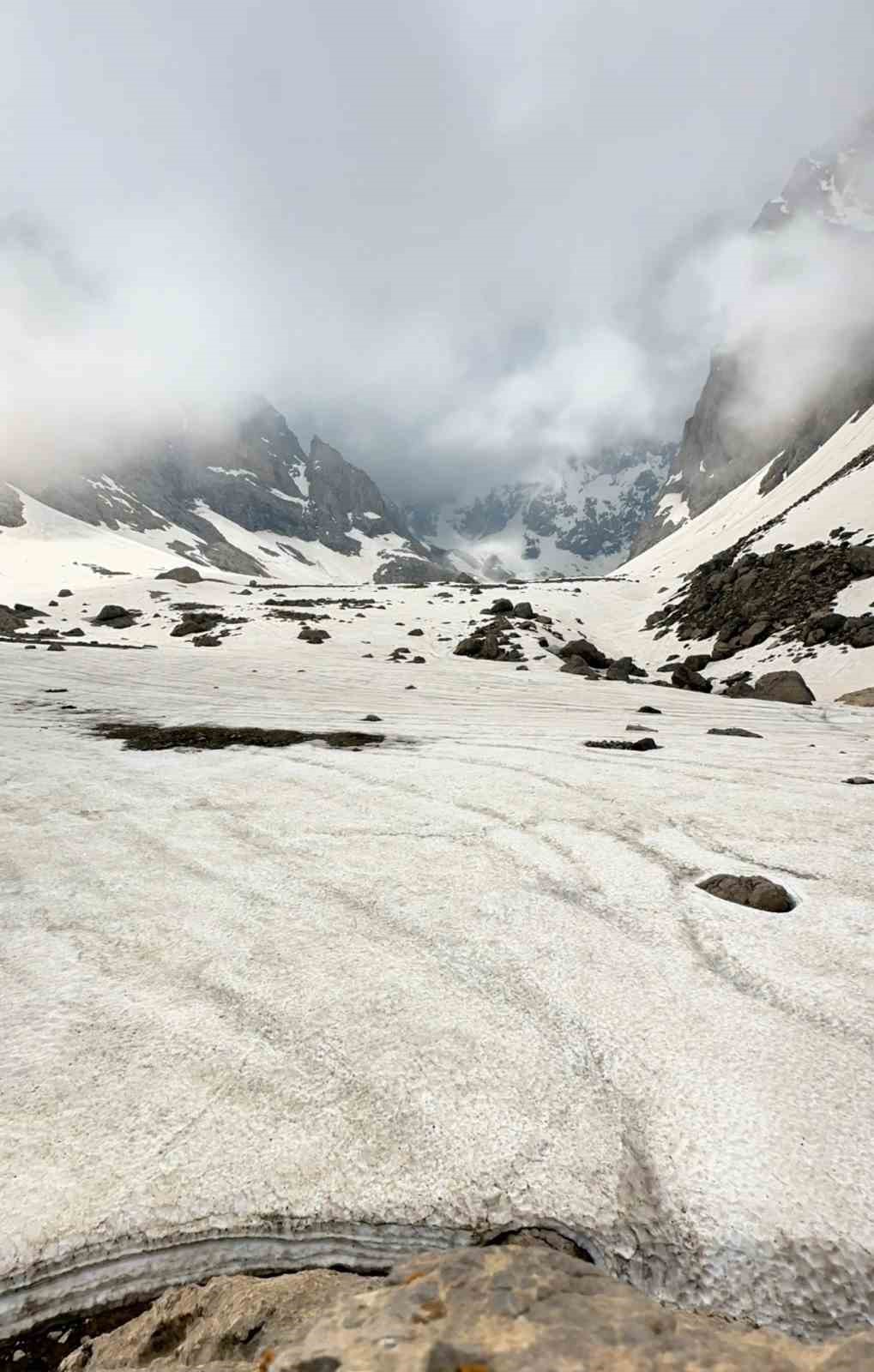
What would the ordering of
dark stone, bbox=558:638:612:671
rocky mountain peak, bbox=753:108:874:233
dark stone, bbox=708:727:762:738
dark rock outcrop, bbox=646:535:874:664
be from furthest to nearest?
rocky mountain peak, bbox=753:108:874:233, dark stone, bbox=558:638:612:671, dark rock outcrop, bbox=646:535:874:664, dark stone, bbox=708:727:762:738

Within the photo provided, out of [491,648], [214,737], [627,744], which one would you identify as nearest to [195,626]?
[491,648]

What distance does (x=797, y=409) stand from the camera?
12294cm

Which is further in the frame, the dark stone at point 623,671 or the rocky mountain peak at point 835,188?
the rocky mountain peak at point 835,188

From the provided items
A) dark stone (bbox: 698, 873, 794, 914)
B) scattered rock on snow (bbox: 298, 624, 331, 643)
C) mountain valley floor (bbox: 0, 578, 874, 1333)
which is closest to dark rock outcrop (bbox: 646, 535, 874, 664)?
scattered rock on snow (bbox: 298, 624, 331, 643)

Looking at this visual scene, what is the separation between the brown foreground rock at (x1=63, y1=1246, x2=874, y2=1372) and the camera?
1.07m

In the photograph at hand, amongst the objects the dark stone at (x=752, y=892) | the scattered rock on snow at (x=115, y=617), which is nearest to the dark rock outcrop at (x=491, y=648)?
the scattered rock on snow at (x=115, y=617)

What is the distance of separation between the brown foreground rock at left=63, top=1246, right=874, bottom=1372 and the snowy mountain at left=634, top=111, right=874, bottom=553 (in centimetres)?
12126

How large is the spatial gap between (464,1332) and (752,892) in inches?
119

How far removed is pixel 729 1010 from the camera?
8.66 ft

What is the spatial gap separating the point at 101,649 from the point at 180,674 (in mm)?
5948

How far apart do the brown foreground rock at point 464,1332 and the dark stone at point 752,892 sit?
2557mm

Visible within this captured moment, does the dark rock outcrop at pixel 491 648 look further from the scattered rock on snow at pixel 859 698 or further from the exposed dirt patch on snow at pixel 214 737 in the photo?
the exposed dirt patch on snow at pixel 214 737

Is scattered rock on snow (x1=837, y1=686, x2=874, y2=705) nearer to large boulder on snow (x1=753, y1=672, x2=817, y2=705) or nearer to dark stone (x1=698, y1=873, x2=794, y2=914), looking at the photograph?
large boulder on snow (x1=753, y1=672, x2=817, y2=705)

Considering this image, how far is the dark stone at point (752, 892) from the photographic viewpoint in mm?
3525
